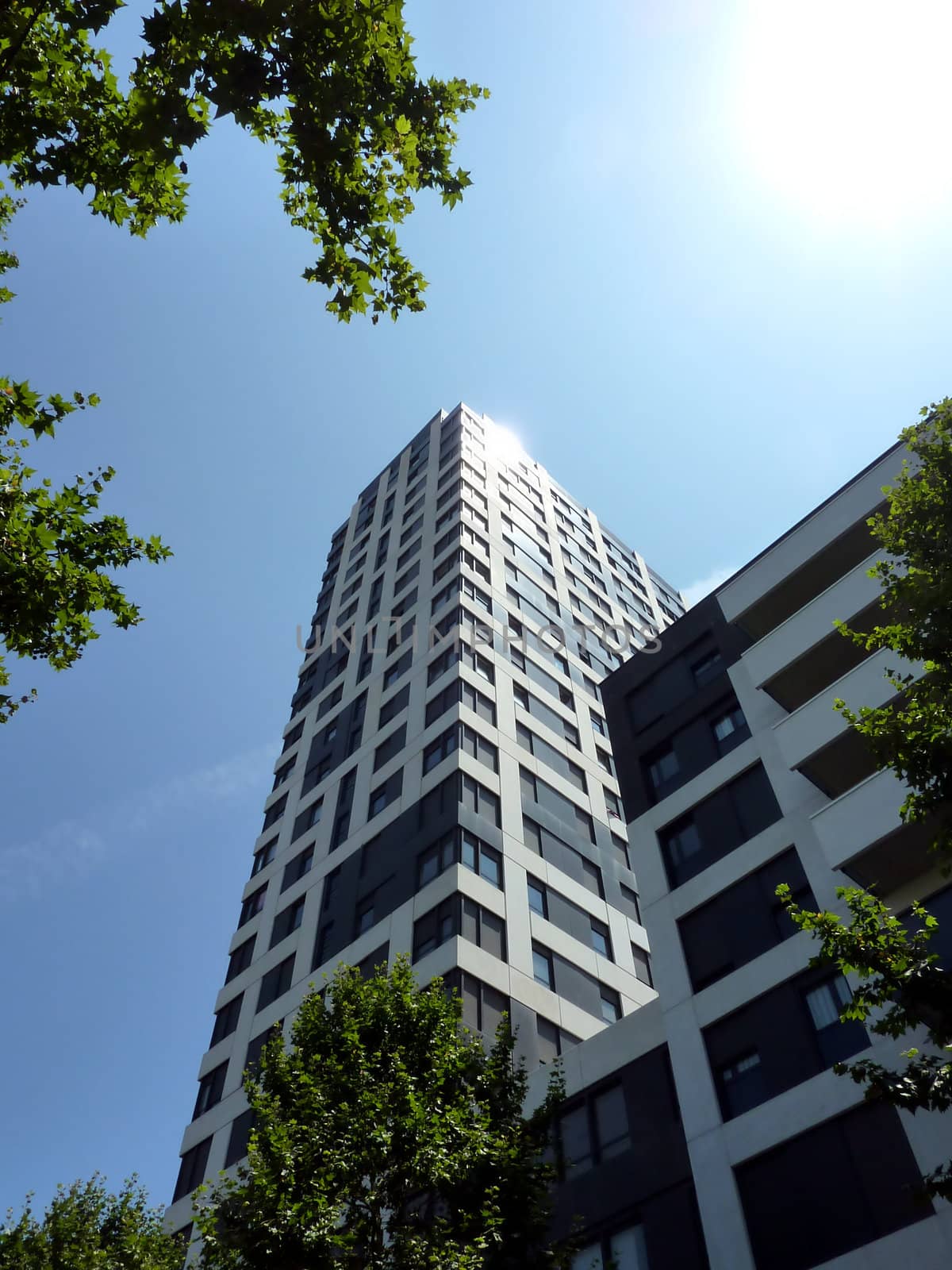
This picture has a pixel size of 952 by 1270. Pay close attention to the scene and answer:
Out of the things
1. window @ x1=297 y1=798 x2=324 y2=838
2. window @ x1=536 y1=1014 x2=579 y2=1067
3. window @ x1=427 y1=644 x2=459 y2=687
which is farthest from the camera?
window @ x1=297 y1=798 x2=324 y2=838

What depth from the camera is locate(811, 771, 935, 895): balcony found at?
61.2 ft

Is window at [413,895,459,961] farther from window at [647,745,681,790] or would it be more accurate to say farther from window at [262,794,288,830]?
window at [262,794,288,830]

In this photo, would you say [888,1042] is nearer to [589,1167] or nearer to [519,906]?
[589,1167]

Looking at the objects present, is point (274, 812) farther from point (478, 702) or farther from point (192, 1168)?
point (192, 1168)

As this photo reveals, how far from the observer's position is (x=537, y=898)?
32688 mm

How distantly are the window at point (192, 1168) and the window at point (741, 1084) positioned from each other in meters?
20.8

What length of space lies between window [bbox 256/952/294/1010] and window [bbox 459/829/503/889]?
8.61 meters

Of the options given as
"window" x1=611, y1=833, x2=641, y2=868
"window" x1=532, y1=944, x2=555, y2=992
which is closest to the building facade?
"window" x1=532, y1=944, x2=555, y2=992

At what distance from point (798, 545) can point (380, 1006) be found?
648 inches

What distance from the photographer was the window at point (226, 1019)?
36.2 m

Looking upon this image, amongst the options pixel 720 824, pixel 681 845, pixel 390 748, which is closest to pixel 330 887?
pixel 390 748

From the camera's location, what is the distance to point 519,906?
31.4 meters

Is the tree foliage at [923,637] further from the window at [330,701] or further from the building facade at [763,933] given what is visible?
the window at [330,701]

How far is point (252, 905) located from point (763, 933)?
2651 cm
